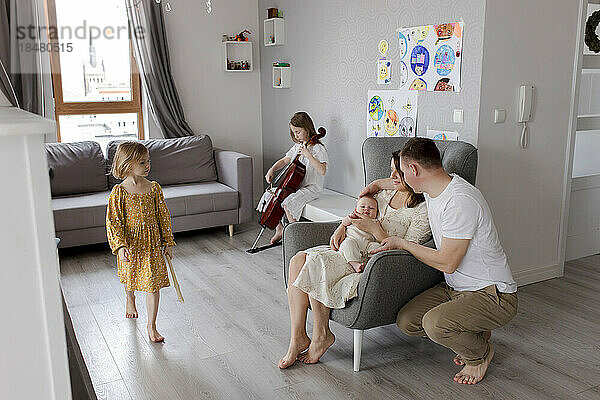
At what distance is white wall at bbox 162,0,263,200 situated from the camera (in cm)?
550

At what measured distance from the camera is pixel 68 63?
202 inches

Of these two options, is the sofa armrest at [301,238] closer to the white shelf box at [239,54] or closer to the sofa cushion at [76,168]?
the sofa cushion at [76,168]

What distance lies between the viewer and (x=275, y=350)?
2.91 m

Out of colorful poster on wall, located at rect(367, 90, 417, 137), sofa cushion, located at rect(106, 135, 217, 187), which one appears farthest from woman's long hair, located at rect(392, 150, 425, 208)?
sofa cushion, located at rect(106, 135, 217, 187)

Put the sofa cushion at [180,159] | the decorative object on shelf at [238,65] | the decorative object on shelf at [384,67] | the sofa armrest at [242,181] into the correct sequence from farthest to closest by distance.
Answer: the decorative object on shelf at [238,65]
the sofa cushion at [180,159]
the sofa armrest at [242,181]
the decorative object on shelf at [384,67]

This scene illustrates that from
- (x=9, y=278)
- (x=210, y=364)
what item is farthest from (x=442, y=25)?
(x=9, y=278)

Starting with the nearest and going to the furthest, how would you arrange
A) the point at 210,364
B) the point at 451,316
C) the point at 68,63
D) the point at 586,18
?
the point at 451,316, the point at 210,364, the point at 586,18, the point at 68,63

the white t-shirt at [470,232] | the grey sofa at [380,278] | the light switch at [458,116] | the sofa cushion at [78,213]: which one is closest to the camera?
the white t-shirt at [470,232]

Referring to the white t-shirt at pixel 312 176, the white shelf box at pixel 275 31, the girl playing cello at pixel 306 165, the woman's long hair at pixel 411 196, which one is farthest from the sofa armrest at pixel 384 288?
the white shelf box at pixel 275 31

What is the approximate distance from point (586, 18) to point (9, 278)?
3857mm

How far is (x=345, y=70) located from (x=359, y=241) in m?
2.17

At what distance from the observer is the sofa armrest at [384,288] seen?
8.31 feet

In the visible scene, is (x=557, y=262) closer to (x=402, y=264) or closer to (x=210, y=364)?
(x=402, y=264)

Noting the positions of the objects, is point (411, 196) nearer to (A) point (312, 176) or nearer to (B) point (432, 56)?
(B) point (432, 56)
